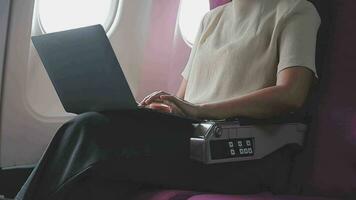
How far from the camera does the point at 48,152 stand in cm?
106

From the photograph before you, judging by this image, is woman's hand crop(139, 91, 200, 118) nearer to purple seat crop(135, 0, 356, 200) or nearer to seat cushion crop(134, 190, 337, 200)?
seat cushion crop(134, 190, 337, 200)

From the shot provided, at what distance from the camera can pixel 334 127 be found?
1292mm

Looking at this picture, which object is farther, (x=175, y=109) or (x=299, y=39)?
(x=299, y=39)

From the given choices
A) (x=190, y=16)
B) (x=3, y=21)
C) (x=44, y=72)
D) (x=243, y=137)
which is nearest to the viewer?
(x=243, y=137)

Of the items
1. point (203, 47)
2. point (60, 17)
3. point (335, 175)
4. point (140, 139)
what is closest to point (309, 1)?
point (203, 47)

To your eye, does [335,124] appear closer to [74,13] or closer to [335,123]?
[335,123]

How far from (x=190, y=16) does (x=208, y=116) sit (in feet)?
4.36

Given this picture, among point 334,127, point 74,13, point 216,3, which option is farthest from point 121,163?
point 74,13

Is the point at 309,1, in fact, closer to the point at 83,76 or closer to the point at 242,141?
the point at 242,141

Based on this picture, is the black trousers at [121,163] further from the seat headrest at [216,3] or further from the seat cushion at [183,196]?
the seat headrest at [216,3]

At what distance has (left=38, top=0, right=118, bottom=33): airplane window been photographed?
81.8 inches

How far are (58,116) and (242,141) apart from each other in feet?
3.58

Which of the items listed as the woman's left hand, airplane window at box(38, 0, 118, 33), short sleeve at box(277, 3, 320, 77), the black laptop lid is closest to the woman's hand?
the woman's left hand

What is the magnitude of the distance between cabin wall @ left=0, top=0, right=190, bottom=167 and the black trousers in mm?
877
